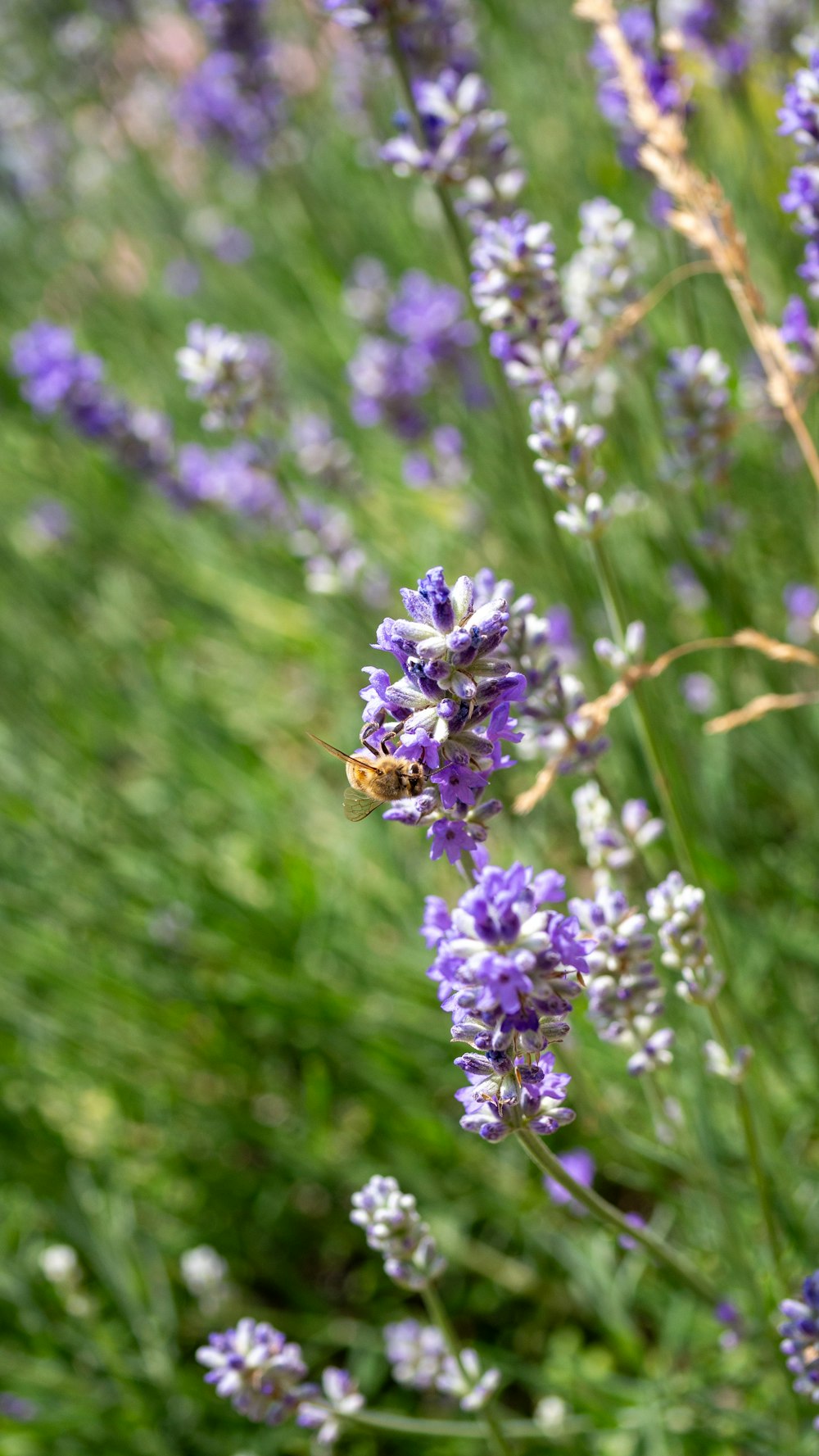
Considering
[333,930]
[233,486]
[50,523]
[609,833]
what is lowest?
[609,833]

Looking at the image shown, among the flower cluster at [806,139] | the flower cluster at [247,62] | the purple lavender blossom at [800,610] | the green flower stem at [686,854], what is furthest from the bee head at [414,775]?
the flower cluster at [247,62]

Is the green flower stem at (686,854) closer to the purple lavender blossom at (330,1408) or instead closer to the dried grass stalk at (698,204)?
the dried grass stalk at (698,204)

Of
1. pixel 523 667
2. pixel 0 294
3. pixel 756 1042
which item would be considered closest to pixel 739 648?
pixel 756 1042

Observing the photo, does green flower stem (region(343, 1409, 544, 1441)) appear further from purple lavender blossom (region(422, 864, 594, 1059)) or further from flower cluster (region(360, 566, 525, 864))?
flower cluster (region(360, 566, 525, 864))

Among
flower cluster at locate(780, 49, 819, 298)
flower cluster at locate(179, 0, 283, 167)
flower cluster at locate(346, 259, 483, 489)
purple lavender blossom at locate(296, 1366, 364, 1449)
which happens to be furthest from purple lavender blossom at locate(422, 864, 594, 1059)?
flower cluster at locate(179, 0, 283, 167)

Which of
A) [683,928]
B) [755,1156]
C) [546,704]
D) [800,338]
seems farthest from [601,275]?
[755,1156]

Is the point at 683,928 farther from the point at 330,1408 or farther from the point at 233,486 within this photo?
the point at 233,486
